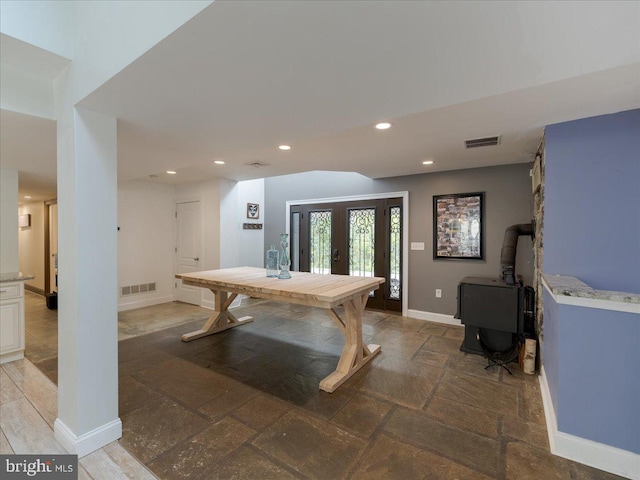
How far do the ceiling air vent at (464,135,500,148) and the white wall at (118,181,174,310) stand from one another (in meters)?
5.14

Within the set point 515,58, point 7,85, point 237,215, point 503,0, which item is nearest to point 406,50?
point 503,0

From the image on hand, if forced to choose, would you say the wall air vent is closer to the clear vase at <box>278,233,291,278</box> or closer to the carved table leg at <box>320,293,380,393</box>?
the clear vase at <box>278,233,291,278</box>

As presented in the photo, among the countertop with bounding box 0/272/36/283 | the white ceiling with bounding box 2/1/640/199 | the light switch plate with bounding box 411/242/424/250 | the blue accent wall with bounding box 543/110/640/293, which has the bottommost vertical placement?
the countertop with bounding box 0/272/36/283

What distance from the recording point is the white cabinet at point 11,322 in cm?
304

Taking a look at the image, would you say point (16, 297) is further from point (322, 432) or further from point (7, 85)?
point (322, 432)

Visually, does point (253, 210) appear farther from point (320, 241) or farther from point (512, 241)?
point (512, 241)

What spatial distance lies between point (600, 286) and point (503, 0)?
223cm

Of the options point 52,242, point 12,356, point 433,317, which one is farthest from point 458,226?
point 52,242

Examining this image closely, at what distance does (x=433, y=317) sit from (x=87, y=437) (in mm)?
4129

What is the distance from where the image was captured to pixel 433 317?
4496mm

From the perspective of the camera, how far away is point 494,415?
2.19m

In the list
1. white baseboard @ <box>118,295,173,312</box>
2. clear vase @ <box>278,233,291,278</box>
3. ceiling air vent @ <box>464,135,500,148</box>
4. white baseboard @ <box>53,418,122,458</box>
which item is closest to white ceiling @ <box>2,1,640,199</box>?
ceiling air vent @ <box>464,135,500,148</box>

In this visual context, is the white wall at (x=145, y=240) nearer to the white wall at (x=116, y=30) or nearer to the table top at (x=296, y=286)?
the table top at (x=296, y=286)

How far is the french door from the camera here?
4934mm
